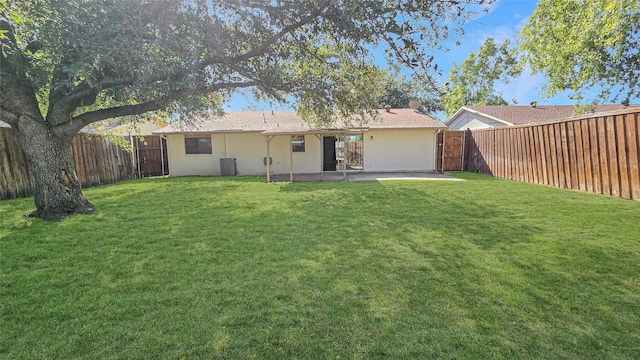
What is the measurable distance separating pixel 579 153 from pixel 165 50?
34.1 ft

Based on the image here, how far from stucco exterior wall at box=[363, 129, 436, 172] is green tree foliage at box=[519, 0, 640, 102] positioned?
16.7 feet

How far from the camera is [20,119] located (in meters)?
5.14

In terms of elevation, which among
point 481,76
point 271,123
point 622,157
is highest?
point 481,76

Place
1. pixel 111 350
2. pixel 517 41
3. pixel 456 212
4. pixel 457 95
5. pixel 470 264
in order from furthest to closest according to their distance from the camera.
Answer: pixel 457 95 < pixel 517 41 < pixel 456 212 < pixel 470 264 < pixel 111 350

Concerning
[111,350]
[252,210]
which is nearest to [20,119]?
[252,210]

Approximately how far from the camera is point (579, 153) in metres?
7.83

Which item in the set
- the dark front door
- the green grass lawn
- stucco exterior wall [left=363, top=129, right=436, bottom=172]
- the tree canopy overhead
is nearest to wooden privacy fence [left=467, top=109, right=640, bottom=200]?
the green grass lawn

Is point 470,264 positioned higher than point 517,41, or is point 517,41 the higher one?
point 517,41

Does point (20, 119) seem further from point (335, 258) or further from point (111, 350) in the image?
point (335, 258)

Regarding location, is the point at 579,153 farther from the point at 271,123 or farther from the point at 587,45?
the point at 271,123

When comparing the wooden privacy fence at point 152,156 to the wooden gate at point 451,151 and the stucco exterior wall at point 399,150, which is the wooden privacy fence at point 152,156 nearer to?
the stucco exterior wall at point 399,150

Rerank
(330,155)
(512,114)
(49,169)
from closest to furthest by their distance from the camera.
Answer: (49,169) → (330,155) → (512,114)

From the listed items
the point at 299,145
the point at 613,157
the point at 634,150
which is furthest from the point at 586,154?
the point at 299,145

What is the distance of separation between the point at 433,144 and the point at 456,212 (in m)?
9.14
